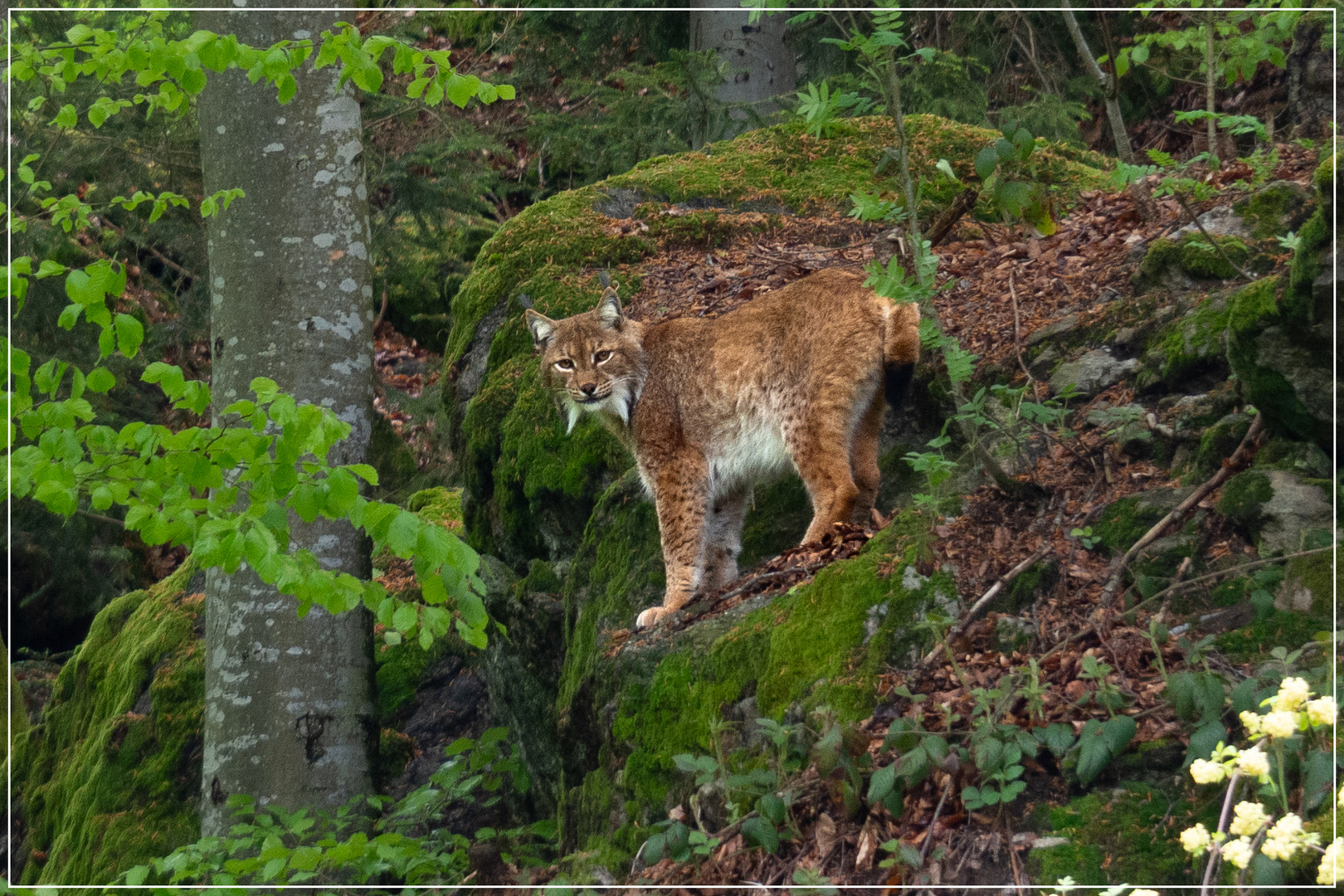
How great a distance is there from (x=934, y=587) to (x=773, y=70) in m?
7.45

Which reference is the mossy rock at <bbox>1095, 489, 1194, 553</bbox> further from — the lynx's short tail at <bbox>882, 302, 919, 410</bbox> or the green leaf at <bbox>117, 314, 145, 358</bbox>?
the green leaf at <bbox>117, 314, 145, 358</bbox>

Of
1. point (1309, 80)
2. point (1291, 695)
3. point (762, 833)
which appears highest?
point (1309, 80)

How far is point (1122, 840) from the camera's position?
2488 mm

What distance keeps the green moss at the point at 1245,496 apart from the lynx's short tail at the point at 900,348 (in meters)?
1.37

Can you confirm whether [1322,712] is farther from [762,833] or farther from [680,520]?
[680,520]

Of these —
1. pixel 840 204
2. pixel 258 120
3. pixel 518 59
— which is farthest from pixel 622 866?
pixel 518 59

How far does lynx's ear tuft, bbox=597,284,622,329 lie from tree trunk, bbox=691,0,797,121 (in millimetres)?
4986

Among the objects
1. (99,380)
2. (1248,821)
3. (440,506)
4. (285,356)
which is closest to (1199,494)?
(1248,821)

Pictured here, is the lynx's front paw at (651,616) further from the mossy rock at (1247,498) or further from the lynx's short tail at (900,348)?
the mossy rock at (1247,498)

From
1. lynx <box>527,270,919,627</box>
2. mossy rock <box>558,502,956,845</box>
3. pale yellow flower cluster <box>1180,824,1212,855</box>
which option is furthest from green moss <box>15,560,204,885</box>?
pale yellow flower cluster <box>1180,824,1212,855</box>

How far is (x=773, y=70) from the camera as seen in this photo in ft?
31.9

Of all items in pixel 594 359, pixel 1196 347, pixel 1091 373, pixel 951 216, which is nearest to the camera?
pixel 1196 347

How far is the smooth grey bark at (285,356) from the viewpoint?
4.89 meters

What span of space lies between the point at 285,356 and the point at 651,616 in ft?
6.95
